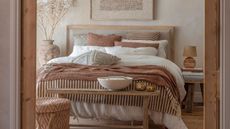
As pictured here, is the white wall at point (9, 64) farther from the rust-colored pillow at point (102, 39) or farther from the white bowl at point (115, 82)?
the rust-colored pillow at point (102, 39)

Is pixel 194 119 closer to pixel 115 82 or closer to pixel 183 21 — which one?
pixel 115 82

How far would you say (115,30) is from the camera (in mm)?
6969

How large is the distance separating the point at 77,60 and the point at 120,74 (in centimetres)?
82

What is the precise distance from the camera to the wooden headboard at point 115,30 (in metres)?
6.71

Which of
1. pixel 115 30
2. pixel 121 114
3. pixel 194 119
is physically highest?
pixel 115 30

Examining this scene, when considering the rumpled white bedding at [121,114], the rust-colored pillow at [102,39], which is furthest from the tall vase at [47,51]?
the rumpled white bedding at [121,114]

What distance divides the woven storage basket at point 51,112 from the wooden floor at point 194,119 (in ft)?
5.42

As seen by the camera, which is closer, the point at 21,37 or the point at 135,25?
the point at 21,37

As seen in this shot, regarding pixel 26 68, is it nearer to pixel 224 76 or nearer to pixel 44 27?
pixel 224 76

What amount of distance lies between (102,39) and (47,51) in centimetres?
100

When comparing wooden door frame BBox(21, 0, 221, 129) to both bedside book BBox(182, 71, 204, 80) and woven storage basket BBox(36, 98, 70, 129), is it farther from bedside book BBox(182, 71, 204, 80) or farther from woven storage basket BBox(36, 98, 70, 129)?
bedside book BBox(182, 71, 204, 80)

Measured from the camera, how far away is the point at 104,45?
659cm

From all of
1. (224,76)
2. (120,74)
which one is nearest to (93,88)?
(120,74)

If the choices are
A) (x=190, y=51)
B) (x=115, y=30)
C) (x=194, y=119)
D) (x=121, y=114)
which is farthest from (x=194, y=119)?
(x=115, y=30)
